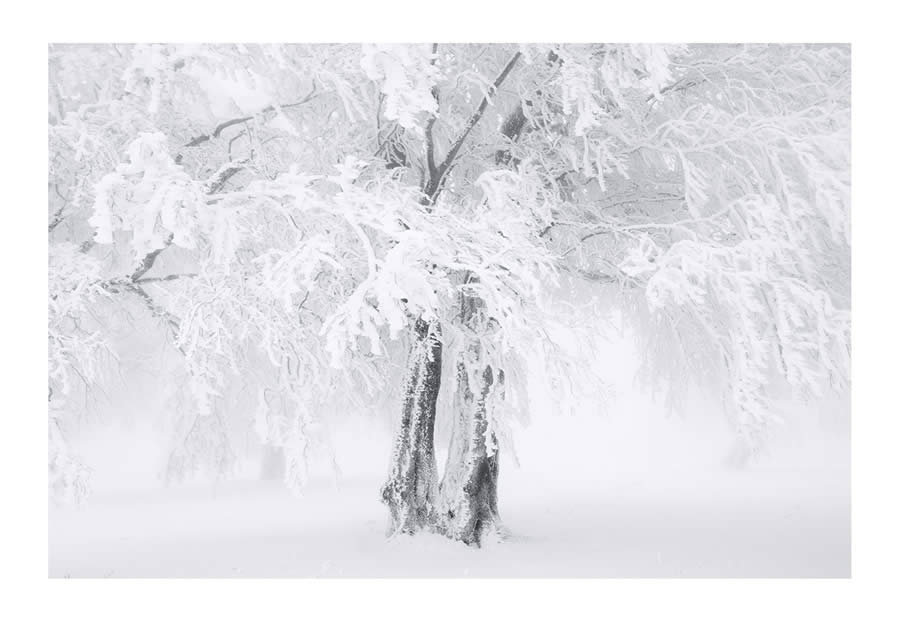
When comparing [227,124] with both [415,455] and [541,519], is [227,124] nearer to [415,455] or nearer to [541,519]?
[415,455]

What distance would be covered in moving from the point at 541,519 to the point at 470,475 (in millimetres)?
1298

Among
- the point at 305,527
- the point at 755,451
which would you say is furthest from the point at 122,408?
the point at 755,451

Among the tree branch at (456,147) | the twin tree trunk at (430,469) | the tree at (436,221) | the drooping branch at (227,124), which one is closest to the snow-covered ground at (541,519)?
the twin tree trunk at (430,469)

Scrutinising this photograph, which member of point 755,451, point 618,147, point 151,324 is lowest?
point 755,451

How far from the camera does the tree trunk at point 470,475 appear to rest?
687 cm

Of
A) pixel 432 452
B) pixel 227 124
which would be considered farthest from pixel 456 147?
pixel 432 452

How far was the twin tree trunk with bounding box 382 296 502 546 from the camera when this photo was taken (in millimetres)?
6855

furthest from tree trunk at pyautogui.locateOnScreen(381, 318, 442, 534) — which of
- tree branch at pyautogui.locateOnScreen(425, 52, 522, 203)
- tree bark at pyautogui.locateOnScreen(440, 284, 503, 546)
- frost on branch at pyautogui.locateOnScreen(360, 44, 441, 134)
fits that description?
frost on branch at pyautogui.locateOnScreen(360, 44, 441, 134)

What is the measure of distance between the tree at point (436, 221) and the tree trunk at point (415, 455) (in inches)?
0.7
